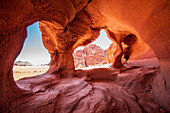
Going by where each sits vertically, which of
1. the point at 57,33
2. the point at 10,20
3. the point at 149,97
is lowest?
the point at 149,97

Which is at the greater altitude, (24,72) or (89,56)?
(89,56)

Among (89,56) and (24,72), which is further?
(89,56)

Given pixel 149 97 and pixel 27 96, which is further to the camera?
pixel 149 97

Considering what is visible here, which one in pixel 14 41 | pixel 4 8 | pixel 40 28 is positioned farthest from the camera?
pixel 40 28

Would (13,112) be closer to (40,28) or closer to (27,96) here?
(27,96)

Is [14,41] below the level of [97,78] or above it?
above

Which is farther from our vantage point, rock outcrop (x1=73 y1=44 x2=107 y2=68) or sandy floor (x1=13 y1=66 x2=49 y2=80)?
rock outcrop (x1=73 y1=44 x2=107 y2=68)

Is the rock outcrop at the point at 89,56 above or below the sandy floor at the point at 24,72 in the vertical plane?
above

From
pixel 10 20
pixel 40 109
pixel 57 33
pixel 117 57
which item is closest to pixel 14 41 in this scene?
pixel 10 20

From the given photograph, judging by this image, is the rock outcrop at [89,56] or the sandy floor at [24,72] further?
the rock outcrop at [89,56]

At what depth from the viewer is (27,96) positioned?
1637 mm

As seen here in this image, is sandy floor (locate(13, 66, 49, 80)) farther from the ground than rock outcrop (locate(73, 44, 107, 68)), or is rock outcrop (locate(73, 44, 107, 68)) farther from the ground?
rock outcrop (locate(73, 44, 107, 68))

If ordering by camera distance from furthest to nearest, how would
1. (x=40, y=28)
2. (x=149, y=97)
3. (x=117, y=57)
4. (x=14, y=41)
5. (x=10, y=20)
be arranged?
(x=117, y=57), (x=40, y=28), (x=149, y=97), (x=14, y=41), (x=10, y=20)

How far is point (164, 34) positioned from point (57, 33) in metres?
4.11
